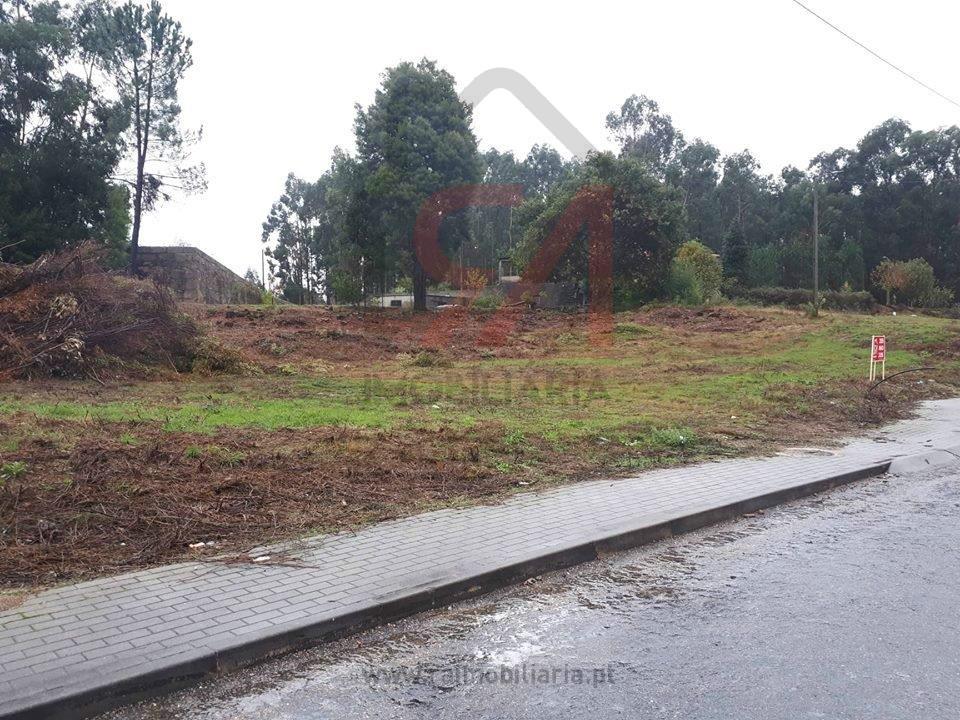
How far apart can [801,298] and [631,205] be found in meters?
14.9

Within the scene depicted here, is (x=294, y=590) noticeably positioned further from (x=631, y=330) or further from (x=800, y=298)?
(x=800, y=298)

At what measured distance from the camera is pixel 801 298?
160ft

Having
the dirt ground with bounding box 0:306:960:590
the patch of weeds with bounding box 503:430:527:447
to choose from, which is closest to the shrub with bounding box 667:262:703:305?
the dirt ground with bounding box 0:306:960:590

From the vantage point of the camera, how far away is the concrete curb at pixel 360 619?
3.42 m

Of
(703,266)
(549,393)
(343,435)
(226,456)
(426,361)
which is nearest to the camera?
(226,456)

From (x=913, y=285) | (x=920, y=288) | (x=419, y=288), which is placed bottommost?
(x=419, y=288)

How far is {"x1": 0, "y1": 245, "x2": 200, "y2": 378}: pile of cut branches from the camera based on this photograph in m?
14.8

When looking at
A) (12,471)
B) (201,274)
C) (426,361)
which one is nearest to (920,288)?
(426,361)

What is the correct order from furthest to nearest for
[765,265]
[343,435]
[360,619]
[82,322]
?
[765,265], [82,322], [343,435], [360,619]

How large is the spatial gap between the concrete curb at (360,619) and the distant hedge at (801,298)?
42.7m

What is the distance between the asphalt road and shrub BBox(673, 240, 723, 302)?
1637 inches

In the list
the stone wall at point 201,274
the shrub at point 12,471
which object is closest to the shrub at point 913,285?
the stone wall at point 201,274

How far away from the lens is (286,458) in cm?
771

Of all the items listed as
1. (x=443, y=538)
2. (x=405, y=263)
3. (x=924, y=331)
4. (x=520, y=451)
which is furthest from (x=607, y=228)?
(x=443, y=538)
